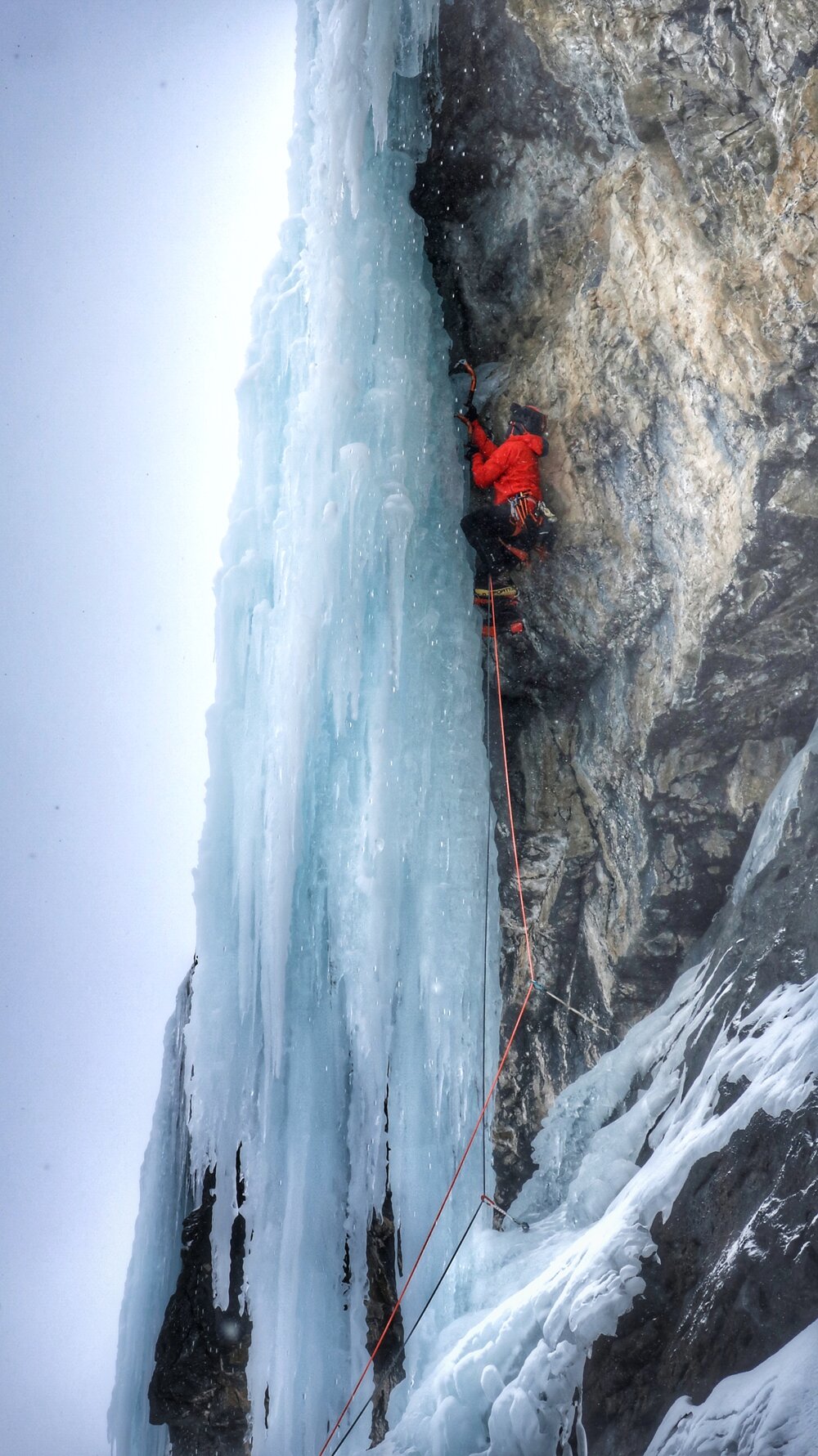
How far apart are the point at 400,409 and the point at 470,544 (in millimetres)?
Answer: 756

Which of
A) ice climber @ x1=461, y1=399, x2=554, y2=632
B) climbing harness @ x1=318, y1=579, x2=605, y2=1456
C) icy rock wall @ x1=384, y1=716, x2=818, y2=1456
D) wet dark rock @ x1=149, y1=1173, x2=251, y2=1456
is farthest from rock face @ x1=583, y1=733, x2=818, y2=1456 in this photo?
wet dark rock @ x1=149, y1=1173, x2=251, y2=1456

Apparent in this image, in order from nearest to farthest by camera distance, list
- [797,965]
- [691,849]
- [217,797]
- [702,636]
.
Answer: [797,965]
[702,636]
[691,849]
[217,797]

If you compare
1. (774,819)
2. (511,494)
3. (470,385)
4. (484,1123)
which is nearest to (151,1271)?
(484,1123)

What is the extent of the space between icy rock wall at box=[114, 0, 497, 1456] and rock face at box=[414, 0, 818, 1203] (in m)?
0.31

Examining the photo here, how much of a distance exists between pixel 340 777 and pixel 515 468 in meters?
1.75

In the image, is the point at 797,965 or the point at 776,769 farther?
the point at 776,769

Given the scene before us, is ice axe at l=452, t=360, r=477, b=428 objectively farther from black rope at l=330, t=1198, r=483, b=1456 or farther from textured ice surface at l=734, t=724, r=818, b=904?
black rope at l=330, t=1198, r=483, b=1456

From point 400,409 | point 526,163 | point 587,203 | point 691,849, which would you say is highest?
point 526,163

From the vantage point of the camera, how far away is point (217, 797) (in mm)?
5699

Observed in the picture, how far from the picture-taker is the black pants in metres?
5.05

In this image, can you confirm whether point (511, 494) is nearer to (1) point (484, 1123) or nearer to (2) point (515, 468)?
(2) point (515, 468)

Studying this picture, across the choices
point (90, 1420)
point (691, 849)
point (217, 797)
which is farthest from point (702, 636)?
point (90, 1420)

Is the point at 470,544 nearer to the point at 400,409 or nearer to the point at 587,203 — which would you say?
the point at 400,409

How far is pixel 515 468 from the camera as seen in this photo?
16.5 feet
